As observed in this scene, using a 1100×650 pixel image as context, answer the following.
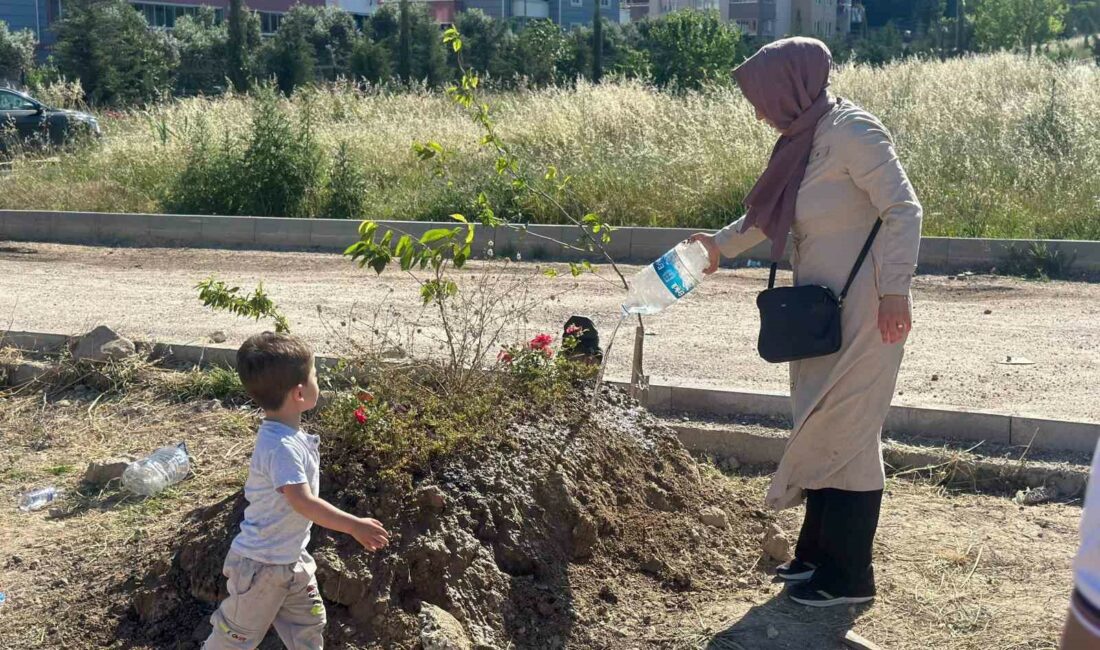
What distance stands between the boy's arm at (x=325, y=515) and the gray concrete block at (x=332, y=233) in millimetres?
9188

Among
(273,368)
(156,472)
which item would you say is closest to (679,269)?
(273,368)

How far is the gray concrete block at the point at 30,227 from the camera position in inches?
524

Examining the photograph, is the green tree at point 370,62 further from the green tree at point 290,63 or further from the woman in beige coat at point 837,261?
the woman in beige coat at point 837,261

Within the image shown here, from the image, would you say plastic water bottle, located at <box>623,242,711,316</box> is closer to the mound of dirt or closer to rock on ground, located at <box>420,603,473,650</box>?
the mound of dirt

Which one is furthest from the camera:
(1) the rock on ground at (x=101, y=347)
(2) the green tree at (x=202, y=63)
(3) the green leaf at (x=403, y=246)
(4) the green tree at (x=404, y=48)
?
(2) the green tree at (x=202, y=63)

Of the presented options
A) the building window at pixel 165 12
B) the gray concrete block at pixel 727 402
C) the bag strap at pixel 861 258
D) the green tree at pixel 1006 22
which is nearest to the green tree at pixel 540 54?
the green tree at pixel 1006 22

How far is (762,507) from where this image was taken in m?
4.66

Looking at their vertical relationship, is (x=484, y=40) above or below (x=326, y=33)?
below

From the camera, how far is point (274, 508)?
3.08m

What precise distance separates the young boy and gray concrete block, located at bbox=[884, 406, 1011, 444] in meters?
3.15

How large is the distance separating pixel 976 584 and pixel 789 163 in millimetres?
1614

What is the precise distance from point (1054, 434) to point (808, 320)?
7.43ft

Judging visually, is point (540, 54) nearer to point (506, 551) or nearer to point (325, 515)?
point (506, 551)

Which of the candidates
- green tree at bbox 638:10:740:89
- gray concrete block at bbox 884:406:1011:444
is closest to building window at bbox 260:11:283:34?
green tree at bbox 638:10:740:89
